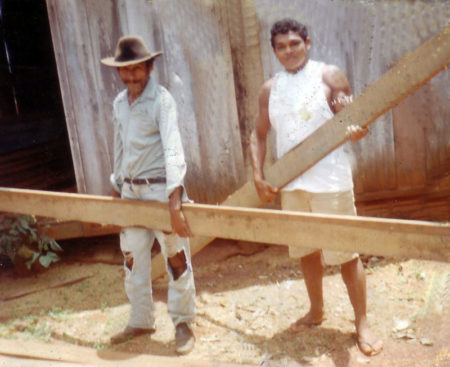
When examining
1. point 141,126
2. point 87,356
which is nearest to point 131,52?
point 141,126

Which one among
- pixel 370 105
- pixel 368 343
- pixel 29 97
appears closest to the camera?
pixel 370 105

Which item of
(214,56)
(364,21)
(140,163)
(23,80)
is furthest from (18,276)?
(23,80)

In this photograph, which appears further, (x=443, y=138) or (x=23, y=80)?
(x=23, y=80)

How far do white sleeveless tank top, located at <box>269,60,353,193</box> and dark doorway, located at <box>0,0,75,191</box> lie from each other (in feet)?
15.3

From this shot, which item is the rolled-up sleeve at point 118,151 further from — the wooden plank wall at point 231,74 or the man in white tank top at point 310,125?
the wooden plank wall at point 231,74

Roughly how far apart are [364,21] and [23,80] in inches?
289

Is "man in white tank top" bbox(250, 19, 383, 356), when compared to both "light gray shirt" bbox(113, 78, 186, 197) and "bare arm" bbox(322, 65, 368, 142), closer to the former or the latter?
"bare arm" bbox(322, 65, 368, 142)

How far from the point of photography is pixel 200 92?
13.8ft

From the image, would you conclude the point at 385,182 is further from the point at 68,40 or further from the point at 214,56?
the point at 68,40

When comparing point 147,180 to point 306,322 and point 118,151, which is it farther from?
point 306,322

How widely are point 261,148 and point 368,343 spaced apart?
4.54 feet

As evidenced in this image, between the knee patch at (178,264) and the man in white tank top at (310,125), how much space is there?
65 cm

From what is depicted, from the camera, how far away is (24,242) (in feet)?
14.5

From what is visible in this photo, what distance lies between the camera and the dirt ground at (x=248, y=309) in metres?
3.16
